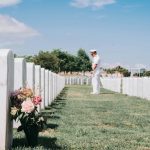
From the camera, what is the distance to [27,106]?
7.21 metres

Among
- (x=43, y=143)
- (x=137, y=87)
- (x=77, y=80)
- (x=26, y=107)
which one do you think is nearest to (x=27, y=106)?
(x=26, y=107)

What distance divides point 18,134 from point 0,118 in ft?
5.73

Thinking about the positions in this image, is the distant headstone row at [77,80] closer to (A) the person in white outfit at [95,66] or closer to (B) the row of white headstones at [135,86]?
(B) the row of white headstones at [135,86]

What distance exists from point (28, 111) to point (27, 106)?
0.22 feet

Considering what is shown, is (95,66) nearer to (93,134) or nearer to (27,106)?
(93,134)

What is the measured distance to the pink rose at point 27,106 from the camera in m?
7.18

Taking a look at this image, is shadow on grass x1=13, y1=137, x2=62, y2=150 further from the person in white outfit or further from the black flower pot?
the person in white outfit

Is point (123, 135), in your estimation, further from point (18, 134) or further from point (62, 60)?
point (62, 60)

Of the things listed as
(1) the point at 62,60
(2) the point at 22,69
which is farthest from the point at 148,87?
(1) the point at 62,60

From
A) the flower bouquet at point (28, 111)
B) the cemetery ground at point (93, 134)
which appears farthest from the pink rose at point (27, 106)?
the cemetery ground at point (93, 134)

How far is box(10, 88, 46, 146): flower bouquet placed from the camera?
7.22 meters

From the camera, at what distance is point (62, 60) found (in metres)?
115

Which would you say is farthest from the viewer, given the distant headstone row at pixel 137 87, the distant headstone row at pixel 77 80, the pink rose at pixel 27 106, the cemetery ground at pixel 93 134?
the distant headstone row at pixel 77 80

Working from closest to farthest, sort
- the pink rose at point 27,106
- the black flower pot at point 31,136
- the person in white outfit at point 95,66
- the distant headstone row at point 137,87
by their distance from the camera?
the pink rose at point 27,106
the black flower pot at point 31,136
the distant headstone row at point 137,87
the person in white outfit at point 95,66
